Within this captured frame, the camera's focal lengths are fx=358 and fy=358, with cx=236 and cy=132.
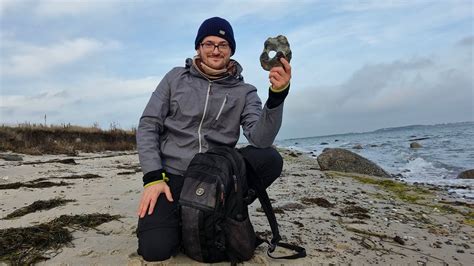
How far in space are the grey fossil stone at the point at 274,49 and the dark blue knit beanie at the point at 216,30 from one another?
60 cm

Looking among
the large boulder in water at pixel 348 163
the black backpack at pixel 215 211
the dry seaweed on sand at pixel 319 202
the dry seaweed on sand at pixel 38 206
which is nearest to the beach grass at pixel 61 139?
the dry seaweed on sand at pixel 38 206

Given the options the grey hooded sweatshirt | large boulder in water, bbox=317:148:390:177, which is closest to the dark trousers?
the grey hooded sweatshirt

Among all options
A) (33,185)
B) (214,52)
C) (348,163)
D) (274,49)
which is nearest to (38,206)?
(33,185)

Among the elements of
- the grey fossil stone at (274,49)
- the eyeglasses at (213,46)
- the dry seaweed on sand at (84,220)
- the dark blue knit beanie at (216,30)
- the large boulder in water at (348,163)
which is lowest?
the large boulder in water at (348,163)

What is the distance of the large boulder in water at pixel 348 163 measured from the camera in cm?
1105

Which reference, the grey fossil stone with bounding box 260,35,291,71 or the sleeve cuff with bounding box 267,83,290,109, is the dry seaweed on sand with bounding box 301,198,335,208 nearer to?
the sleeve cuff with bounding box 267,83,290,109

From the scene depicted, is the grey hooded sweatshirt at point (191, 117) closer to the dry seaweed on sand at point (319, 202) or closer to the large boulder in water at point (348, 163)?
the dry seaweed on sand at point (319, 202)

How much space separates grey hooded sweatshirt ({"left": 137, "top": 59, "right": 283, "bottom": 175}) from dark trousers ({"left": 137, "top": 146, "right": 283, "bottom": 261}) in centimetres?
12

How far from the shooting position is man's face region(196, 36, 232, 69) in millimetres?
3244

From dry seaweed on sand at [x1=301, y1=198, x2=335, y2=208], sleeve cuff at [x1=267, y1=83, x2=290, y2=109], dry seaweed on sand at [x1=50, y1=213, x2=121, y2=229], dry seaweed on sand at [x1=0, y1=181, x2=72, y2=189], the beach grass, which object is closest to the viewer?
sleeve cuff at [x1=267, y1=83, x2=290, y2=109]

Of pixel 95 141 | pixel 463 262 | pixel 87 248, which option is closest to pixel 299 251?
pixel 463 262

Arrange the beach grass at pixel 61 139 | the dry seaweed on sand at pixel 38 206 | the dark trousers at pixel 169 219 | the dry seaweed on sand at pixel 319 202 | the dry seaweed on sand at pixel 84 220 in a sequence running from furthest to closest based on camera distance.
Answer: the beach grass at pixel 61 139, the dry seaweed on sand at pixel 319 202, the dry seaweed on sand at pixel 38 206, the dry seaweed on sand at pixel 84 220, the dark trousers at pixel 169 219

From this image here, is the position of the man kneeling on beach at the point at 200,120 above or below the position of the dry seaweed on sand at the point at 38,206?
above

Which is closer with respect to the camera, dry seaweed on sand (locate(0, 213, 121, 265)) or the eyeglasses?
dry seaweed on sand (locate(0, 213, 121, 265))
